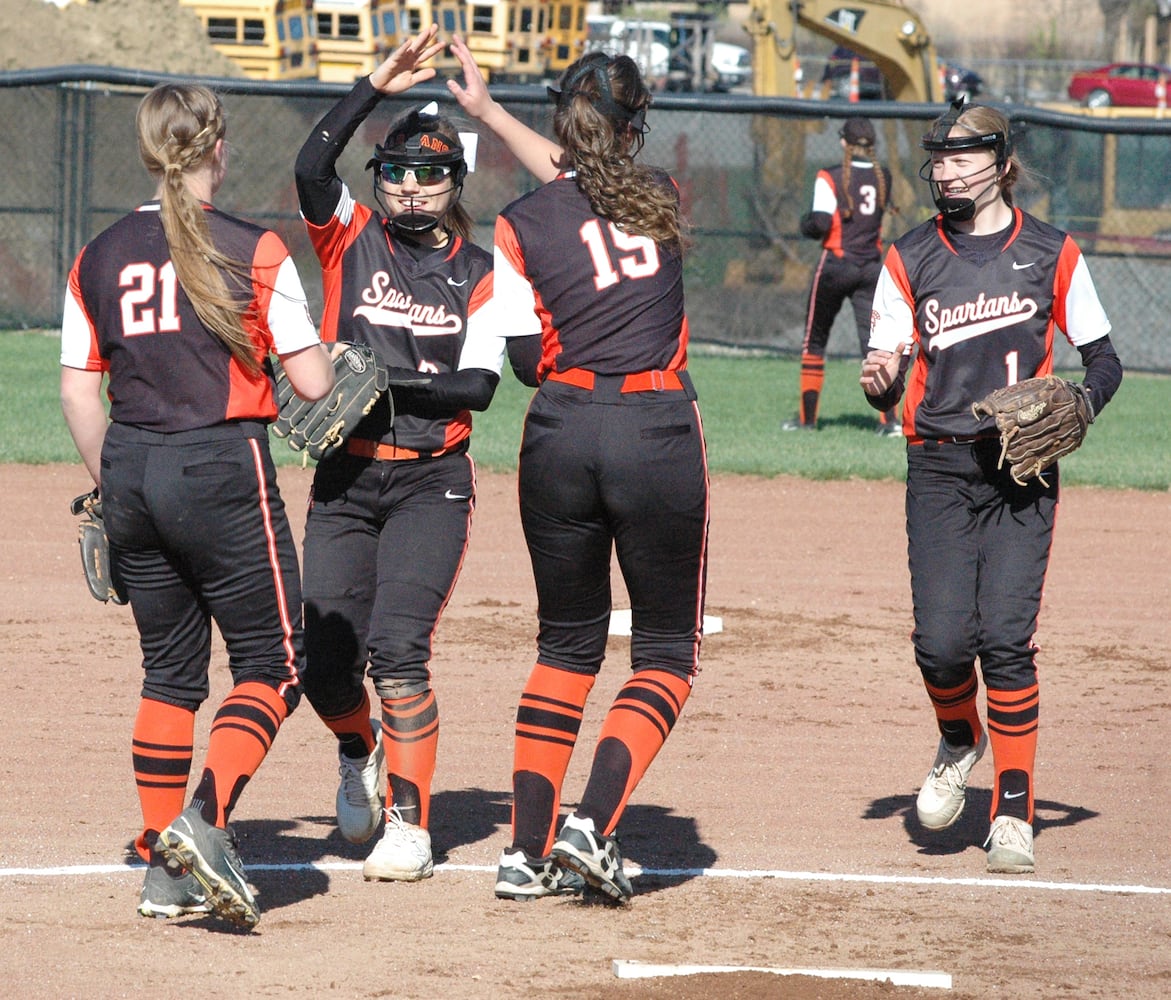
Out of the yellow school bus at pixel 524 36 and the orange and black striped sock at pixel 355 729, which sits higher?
the yellow school bus at pixel 524 36

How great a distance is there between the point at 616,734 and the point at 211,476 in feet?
3.91

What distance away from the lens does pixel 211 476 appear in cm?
397

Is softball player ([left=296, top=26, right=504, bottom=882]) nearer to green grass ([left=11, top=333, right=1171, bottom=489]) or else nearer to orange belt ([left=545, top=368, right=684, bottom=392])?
orange belt ([left=545, top=368, right=684, bottom=392])

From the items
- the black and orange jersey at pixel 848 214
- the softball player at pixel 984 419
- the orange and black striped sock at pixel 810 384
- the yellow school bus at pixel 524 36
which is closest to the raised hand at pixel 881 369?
the softball player at pixel 984 419

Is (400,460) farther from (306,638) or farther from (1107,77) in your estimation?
(1107,77)

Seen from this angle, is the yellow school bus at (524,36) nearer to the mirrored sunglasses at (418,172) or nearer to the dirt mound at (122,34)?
the dirt mound at (122,34)

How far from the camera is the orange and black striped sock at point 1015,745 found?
480cm

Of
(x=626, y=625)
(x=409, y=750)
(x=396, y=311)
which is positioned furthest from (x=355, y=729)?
(x=626, y=625)

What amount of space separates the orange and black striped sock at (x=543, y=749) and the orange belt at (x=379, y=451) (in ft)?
2.26

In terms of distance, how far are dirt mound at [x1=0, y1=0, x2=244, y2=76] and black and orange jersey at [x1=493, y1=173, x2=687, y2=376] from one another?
19914 mm

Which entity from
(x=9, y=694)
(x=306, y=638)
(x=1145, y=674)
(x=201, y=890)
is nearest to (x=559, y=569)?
(x=306, y=638)

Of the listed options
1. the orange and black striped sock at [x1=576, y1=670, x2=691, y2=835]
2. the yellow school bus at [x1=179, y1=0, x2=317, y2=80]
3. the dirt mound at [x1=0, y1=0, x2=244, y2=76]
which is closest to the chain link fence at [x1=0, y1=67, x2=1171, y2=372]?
the dirt mound at [x1=0, y1=0, x2=244, y2=76]

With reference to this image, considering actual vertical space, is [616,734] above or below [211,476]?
below

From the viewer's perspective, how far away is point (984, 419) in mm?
4715
